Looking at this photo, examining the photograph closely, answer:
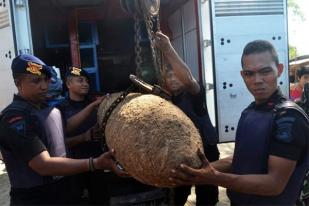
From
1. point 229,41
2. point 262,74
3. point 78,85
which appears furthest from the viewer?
point 229,41

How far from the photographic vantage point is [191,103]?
3133 millimetres

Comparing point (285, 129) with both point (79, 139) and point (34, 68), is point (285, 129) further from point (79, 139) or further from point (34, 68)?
point (79, 139)

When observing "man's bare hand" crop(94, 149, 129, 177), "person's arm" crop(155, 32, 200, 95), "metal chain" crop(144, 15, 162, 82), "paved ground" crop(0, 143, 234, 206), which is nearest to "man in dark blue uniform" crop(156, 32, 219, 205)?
"person's arm" crop(155, 32, 200, 95)

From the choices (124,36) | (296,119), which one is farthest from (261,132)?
(124,36)

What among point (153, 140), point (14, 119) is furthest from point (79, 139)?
point (153, 140)

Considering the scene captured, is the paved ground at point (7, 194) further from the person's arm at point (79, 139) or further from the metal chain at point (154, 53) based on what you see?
the metal chain at point (154, 53)

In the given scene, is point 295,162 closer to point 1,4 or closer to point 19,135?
point 19,135

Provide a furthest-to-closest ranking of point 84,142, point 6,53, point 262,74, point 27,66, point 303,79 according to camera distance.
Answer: point 303,79 → point 6,53 → point 84,142 → point 27,66 → point 262,74

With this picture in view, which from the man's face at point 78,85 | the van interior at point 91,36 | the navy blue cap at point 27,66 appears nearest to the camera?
the navy blue cap at point 27,66

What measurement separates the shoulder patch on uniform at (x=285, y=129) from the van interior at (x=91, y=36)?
Answer: 11.6ft

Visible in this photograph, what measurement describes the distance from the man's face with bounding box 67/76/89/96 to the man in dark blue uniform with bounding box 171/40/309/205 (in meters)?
1.97

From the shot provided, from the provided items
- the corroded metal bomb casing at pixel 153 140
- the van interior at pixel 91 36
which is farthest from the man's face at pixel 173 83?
the van interior at pixel 91 36

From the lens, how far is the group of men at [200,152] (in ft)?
A: 5.52

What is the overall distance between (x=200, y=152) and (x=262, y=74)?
0.53 meters
